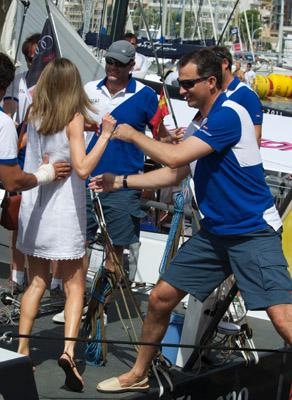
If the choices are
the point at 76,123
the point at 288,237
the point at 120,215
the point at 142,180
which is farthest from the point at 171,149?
the point at 288,237

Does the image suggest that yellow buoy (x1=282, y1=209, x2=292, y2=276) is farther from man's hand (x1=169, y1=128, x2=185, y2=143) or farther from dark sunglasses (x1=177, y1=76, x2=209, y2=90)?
dark sunglasses (x1=177, y1=76, x2=209, y2=90)

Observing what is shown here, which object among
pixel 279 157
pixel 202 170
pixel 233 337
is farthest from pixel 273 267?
pixel 279 157

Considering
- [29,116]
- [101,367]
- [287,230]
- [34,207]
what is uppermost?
[29,116]

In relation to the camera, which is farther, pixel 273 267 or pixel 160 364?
pixel 160 364

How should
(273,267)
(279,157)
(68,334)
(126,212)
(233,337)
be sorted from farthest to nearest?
(279,157), (126,212), (233,337), (68,334), (273,267)

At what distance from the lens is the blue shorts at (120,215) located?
231 inches

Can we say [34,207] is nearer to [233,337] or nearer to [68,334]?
[68,334]

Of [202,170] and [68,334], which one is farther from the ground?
[202,170]

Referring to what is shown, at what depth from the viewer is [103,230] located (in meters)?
5.05

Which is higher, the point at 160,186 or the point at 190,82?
the point at 190,82

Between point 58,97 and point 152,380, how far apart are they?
1.50 metres

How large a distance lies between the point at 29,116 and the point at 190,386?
159cm

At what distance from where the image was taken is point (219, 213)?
15.0 feet

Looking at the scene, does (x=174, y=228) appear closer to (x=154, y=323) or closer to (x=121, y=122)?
(x=154, y=323)
